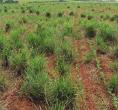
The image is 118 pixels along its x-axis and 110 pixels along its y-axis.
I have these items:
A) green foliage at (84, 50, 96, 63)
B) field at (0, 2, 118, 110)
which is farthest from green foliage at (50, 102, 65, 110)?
green foliage at (84, 50, 96, 63)

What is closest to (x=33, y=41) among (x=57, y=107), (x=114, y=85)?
(x=114, y=85)

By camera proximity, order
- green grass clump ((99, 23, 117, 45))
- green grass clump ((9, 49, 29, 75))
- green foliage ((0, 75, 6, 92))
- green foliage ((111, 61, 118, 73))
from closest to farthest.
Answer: green foliage ((0, 75, 6, 92)) → green grass clump ((9, 49, 29, 75)) → green foliage ((111, 61, 118, 73)) → green grass clump ((99, 23, 117, 45))

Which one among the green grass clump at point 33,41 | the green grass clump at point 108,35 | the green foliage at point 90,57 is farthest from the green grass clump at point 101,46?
the green grass clump at point 33,41

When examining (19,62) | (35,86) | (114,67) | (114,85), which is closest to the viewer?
(35,86)

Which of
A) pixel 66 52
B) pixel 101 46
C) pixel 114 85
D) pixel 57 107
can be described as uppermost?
pixel 57 107

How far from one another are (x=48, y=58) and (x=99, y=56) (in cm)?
138

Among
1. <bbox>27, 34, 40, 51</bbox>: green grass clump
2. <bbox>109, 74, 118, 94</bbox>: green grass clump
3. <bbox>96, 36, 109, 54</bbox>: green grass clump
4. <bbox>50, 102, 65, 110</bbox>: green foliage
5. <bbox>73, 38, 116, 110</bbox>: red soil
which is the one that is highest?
<bbox>50, 102, 65, 110</bbox>: green foliage

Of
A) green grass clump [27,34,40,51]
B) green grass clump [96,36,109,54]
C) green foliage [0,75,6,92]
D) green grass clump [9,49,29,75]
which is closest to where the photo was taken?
green foliage [0,75,6,92]

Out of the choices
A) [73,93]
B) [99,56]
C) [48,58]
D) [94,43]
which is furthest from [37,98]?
[94,43]

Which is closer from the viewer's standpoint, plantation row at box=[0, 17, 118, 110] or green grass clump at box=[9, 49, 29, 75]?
plantation row at box=[0, 17, 118, 110]

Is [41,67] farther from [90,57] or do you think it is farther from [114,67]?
[90,57]

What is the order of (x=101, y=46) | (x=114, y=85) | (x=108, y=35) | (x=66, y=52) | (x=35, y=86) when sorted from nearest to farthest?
(x=35, y=86)
(x=114, y=85)
(x=66, y=52)
(x=101, y=46)
(x=108, y=35)

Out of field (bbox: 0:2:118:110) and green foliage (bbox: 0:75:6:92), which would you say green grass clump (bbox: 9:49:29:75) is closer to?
field (bbox: 0:2:118:110)

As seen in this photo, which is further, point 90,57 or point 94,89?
point 90,57
